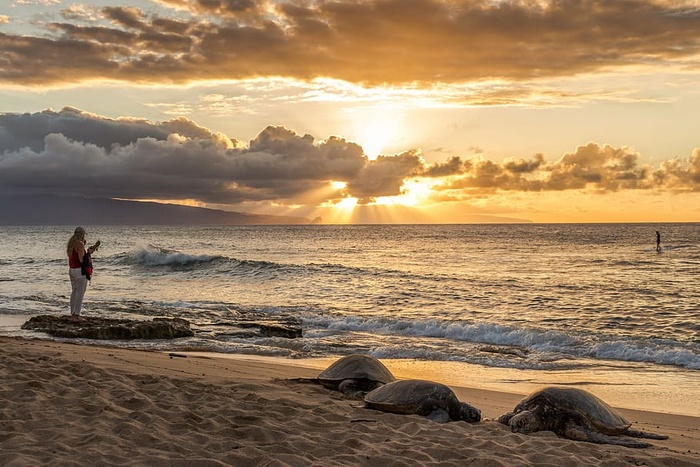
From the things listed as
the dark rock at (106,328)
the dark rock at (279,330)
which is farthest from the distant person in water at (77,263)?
the dark rock at (279,330)

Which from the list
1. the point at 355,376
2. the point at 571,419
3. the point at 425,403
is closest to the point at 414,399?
the point at 425,403

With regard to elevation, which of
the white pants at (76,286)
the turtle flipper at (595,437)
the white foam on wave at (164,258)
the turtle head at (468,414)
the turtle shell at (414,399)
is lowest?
the turtle flipper at (595,437)

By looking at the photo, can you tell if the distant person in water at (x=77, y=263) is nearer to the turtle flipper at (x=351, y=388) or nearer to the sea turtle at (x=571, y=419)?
the turtle flipper at (x=351, y=388)

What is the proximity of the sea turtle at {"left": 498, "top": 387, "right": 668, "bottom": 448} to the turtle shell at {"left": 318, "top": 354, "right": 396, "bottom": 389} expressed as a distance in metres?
2.15

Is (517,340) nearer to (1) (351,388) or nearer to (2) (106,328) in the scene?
(1) (351,388)

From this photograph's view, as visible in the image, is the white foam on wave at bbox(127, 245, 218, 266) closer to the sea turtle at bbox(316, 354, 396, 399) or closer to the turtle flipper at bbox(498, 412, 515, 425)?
the sea turtle at bbox(316, 354, 396, 399)

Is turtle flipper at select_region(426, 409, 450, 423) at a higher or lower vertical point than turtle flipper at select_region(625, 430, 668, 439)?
higher

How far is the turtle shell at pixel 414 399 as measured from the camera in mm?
7363

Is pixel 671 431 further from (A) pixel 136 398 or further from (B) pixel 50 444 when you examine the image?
(B) pixel 50 444

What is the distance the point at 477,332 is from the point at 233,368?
7.30 metres

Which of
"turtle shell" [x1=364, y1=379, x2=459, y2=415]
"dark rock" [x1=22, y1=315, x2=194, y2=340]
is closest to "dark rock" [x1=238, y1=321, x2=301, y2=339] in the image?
"dark rock" [x1=22, y1=315, x2=194, y2=340]

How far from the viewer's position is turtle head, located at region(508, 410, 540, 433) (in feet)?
22.4

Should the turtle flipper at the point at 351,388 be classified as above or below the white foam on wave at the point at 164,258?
below

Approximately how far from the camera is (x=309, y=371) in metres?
10.4
